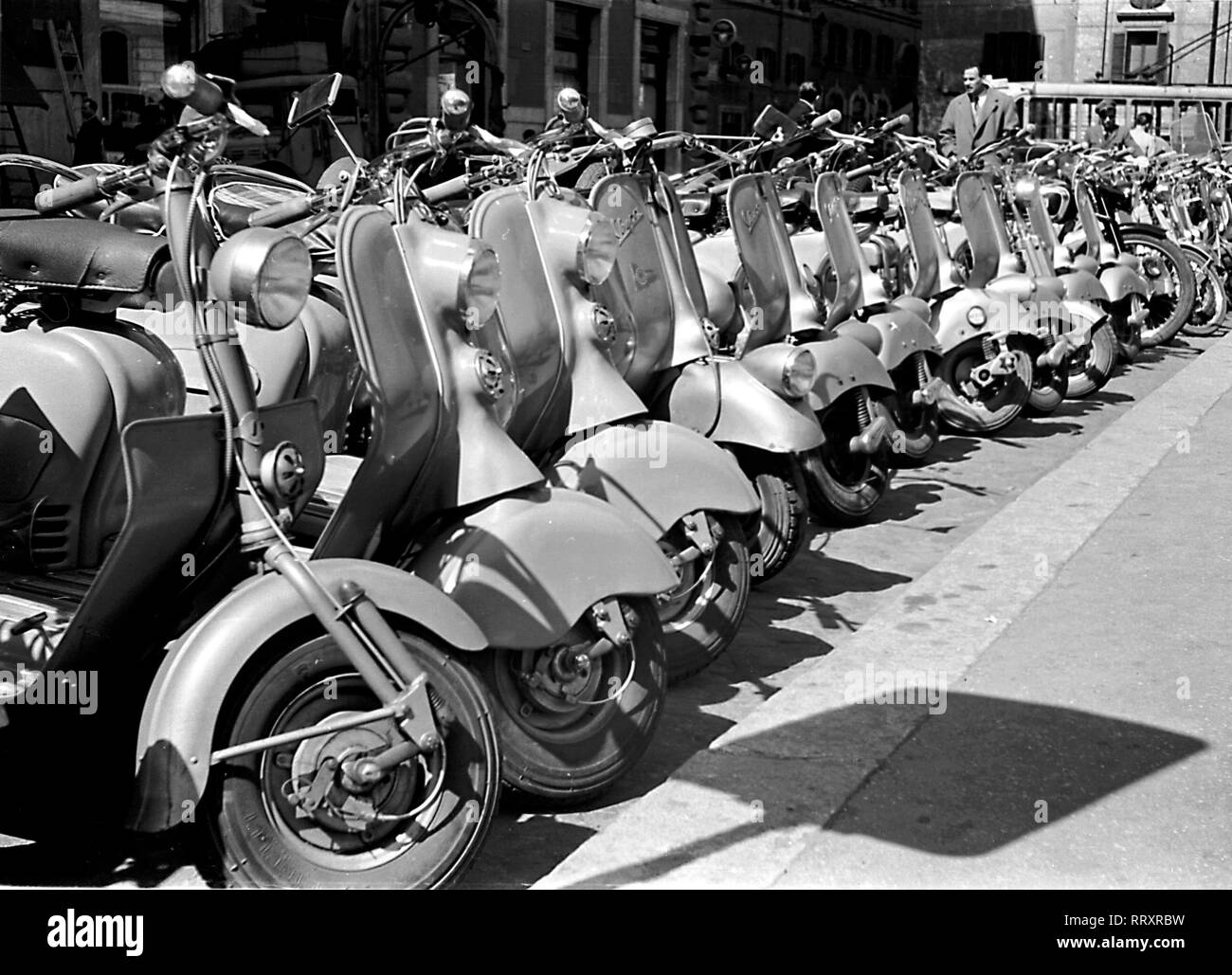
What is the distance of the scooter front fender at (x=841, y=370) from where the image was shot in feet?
17.7

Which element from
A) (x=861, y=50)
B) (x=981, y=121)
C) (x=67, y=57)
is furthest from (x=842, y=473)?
(x=861, y=50)

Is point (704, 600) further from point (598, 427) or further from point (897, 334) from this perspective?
point (897, 334)

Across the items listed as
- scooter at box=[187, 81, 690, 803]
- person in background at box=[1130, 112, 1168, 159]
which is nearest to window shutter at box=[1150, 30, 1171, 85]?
person in background at box=[1130, 112, 1168, 159]

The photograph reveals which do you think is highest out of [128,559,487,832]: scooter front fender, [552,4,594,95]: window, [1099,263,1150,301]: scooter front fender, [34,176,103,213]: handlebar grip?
[552,4,594,95]: window

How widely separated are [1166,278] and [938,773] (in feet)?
28.2

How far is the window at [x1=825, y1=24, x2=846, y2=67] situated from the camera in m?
41.9

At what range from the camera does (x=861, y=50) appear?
43.9 meters

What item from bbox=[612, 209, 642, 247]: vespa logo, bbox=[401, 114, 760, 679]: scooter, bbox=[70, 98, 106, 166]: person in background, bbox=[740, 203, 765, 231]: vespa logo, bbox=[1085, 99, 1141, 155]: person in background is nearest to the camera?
bbox=[401, 114, 760, 679]: scooter

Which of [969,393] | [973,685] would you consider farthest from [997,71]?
[973,685]

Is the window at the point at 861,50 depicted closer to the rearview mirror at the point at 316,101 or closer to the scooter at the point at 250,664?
the rearview mirror at the point at 316,101

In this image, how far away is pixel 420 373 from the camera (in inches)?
126

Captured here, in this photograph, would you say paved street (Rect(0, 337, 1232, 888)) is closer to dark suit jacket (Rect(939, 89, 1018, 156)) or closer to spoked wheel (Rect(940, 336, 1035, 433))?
spoked wheel (Rect(940, 336, 1035, 433))

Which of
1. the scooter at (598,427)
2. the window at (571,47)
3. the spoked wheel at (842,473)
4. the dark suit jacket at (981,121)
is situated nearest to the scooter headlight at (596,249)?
the scooter at (598,427)

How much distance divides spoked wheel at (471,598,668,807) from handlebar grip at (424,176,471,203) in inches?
52.7
